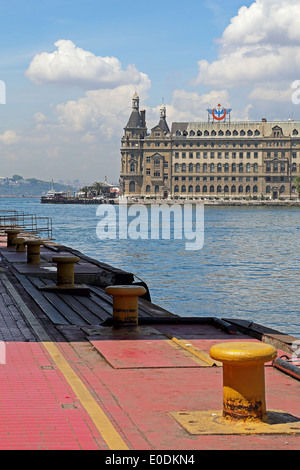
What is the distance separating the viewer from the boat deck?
6.96 m

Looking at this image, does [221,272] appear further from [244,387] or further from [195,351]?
[244,387]

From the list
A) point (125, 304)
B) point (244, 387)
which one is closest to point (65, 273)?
point (125, 304)

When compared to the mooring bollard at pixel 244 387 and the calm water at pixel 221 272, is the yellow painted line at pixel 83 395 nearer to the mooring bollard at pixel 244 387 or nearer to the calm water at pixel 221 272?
the mooring bollard at pixel 244 387

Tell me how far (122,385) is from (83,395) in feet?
2.59

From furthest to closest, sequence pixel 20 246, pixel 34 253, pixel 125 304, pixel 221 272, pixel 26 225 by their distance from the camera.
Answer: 1. pixel 26 225
2. pixel 221 272
3. pixel 20 246
4. pixel 34 253
5. pixel 125 304

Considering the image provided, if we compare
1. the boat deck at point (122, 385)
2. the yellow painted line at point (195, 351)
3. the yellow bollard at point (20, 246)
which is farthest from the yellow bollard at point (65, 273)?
the yellow bollard at point (20, 246)

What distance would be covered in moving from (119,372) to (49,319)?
15.3 feet

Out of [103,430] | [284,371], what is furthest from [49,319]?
[103,430]

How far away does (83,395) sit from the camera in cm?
847

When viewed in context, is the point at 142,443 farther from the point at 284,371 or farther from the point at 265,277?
the point at 265,277

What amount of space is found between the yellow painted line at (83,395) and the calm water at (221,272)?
41.2 ft

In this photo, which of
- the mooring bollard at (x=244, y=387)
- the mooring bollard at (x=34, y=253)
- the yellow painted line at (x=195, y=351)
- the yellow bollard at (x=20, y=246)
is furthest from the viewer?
the yellow bollard at (x=20, y=246)

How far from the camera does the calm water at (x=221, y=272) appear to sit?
28.7 m

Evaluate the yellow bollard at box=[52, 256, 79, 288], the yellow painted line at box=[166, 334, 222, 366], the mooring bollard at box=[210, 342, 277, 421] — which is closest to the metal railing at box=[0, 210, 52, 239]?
the yellow bollard at box=[52, 256, 79, 288]
